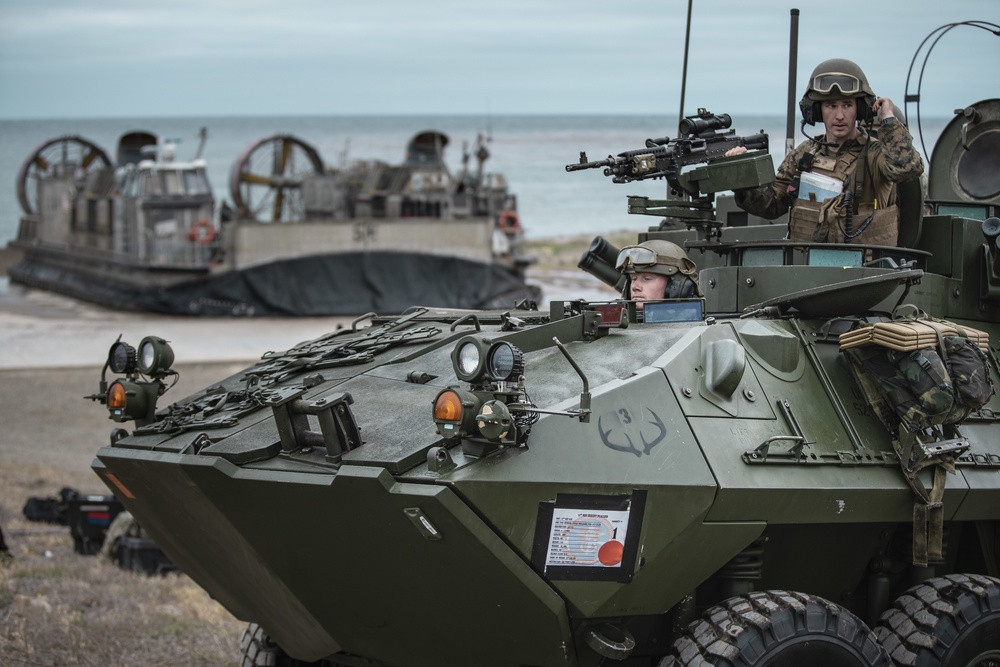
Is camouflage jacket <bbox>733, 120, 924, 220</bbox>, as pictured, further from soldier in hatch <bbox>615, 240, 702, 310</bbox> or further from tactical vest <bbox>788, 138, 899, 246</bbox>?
soldier in hatch <bbox>615, 240, 702, 310</bbox>

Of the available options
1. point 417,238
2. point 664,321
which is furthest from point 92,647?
point 417,238

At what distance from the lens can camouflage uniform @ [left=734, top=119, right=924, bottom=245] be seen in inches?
263

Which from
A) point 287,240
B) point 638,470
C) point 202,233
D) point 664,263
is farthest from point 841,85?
point 202,233

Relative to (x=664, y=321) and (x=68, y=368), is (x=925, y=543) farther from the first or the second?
(x=68, y=368)

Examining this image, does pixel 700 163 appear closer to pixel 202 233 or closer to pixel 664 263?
pixel 664 263

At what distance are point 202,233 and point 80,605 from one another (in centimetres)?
1989

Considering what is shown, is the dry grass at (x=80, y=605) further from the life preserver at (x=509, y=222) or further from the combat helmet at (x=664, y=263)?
the life preserver at (x=509, y=222)

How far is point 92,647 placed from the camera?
8.22 m

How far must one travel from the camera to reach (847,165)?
23.0 feet

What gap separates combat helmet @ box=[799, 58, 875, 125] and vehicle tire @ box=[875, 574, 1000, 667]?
2.30 metres

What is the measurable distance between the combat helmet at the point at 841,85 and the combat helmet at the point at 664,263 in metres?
1.08

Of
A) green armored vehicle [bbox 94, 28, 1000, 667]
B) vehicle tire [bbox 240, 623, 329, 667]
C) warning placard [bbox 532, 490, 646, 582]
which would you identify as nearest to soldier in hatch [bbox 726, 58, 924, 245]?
A: green armored vehicle [bbox 94, 28, 1000, 667]

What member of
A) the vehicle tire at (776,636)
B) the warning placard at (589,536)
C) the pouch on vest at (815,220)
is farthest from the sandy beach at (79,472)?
the vehicle tire at (776,636)

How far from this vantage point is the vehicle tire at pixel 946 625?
5.92 metres
